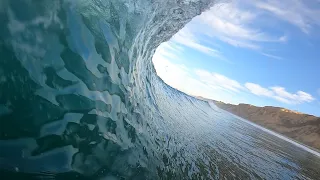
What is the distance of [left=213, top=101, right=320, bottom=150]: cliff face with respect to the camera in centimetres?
8038

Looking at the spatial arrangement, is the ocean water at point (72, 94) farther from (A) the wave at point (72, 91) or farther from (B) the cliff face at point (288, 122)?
(B) the cliff face at point (288, 122)

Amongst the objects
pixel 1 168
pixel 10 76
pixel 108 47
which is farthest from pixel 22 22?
pixel 1 168

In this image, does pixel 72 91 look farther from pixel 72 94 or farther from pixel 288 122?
pixel 288 122

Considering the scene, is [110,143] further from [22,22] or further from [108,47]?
[22,22]

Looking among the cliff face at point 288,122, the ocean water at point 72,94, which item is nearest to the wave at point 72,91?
the ocean water at point 72,94

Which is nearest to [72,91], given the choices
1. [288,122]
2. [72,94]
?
[72,94]

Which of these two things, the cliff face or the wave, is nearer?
the wave

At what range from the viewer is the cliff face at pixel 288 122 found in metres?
80.4

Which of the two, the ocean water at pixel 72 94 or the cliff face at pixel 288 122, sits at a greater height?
the cliff face at pixel 288 122

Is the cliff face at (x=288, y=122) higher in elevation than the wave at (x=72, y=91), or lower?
higher

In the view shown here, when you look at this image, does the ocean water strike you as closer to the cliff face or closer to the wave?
the wave

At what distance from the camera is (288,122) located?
336 feet

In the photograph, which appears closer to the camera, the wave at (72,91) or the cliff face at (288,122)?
the wave at (72,91)

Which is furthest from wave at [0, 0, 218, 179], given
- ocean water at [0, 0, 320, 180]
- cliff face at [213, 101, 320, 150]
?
cliff face at [213, 101, 320, 150]
